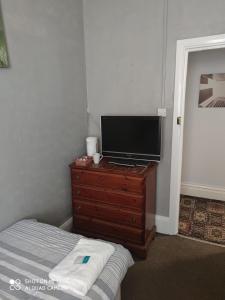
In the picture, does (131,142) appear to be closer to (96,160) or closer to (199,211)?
(96,160)

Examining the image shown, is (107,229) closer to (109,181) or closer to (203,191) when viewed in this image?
(109,181)

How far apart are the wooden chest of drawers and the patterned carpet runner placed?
565 mm

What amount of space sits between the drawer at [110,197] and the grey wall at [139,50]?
0.51m

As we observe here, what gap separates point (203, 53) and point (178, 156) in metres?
1.57

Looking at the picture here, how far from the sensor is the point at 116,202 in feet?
7.18

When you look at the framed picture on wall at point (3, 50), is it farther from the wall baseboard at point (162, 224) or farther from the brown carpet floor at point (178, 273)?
the wall baseboard at point (162, 224)

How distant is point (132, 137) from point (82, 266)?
1.37m

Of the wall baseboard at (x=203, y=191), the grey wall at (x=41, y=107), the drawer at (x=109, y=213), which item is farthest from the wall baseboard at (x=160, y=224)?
the wall baseboard at (x=203, y=191)

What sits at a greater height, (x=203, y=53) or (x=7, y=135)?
(x=203, y=53)

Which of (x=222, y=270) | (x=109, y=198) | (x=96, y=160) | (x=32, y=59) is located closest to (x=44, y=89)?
(x=32, y=59)

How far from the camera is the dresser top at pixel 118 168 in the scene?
2080 millimetres

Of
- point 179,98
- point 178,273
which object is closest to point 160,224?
point 178,273

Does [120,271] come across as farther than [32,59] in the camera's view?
No

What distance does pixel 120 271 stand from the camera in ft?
4.27
